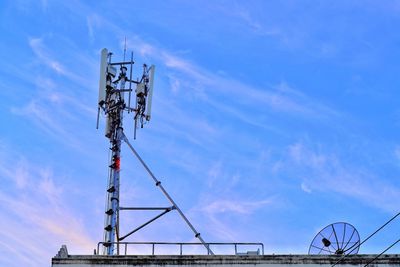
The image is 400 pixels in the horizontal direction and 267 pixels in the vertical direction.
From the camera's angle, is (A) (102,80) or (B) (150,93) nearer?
(A) (102,80)

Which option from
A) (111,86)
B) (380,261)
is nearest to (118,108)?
(111,86)

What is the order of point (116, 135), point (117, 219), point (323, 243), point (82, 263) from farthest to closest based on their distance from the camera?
point (116, 135), point (117, 219), point (323, 243), point (82, 263)

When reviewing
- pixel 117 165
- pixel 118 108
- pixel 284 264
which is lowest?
pixel 284 264

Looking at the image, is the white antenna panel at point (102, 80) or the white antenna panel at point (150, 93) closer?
the white antenna panel at point (102, 80)

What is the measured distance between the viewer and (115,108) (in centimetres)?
4506

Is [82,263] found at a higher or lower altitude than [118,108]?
lower

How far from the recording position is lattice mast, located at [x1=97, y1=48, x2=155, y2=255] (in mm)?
41312

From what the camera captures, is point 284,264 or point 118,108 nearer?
point 284,264

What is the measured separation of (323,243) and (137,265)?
9642 mm

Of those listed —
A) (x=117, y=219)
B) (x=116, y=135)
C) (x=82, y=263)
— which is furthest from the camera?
(x=116, y=135)

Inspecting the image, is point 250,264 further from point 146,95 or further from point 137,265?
point 146,95

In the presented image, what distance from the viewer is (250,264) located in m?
32.3

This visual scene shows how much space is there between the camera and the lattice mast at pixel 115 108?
136 ft

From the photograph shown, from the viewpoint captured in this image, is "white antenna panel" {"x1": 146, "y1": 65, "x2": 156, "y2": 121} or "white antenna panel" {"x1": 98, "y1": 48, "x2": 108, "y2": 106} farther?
"white antenna panel" {"x1": 146, "y1": 65, "x2": 156, "y2": 121}
